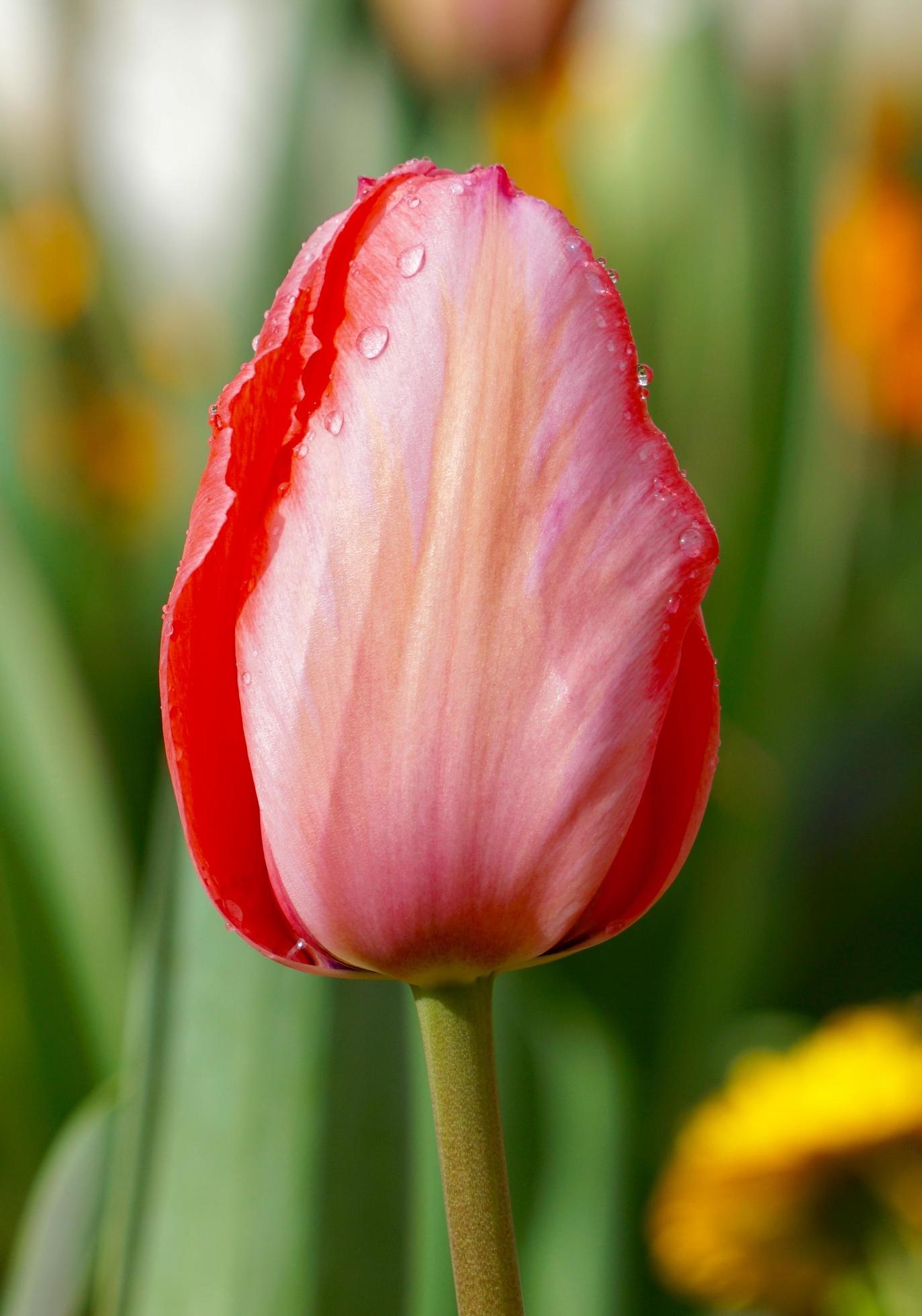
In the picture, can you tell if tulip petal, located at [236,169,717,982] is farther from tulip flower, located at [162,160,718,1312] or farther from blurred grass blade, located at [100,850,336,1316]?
blurred grass blade, located at [100,850,336,1316]

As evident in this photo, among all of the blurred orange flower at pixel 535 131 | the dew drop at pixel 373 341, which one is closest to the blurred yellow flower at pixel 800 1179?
the dew drop at pixel 373 341

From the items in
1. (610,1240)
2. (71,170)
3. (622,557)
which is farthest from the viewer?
(71,170)

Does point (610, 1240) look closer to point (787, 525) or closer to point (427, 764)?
point (427, 764)

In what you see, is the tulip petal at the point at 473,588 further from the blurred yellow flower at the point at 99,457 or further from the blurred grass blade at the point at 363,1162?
the blurred yellow flower at the point at 99,457

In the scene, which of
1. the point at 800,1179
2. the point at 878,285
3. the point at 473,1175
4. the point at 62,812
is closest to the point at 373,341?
the point at 473,1175

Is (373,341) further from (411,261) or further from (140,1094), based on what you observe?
(140,1094)

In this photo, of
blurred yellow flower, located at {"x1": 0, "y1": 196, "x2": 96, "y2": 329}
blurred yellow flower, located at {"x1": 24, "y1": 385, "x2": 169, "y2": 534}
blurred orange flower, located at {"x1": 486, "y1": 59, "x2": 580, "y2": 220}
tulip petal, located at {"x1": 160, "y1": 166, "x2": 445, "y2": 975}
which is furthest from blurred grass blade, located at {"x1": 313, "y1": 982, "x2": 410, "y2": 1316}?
blurred yellow flower, located at {"x1": 0, "y1": 196, "x2": 96, "y2": 329}

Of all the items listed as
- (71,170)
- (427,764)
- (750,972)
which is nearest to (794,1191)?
(750,972)
